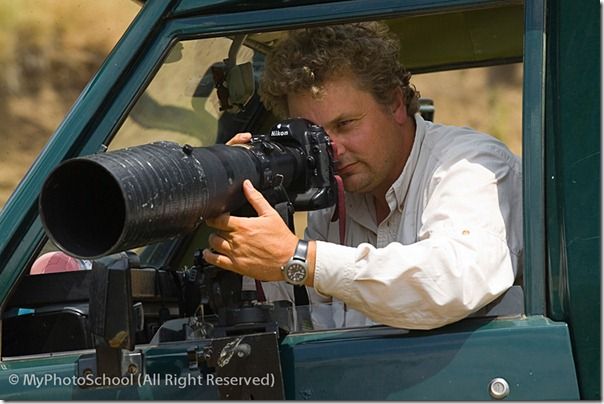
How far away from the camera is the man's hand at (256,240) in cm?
206

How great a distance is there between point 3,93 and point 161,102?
923cm

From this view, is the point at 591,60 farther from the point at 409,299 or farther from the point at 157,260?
the point at 157,260

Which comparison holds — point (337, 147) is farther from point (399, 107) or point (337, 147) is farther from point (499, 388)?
point (499, 388)

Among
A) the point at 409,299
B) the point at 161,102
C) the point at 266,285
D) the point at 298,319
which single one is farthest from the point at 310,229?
the point at 409,299

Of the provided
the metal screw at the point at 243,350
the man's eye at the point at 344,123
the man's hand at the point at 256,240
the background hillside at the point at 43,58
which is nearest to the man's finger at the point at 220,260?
the man's hand at the point at 256,240

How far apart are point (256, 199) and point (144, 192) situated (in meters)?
0.28

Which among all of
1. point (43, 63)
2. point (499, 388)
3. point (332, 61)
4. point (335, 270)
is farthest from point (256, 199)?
point (43, 63)

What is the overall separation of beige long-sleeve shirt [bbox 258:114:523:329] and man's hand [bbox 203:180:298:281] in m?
0.07

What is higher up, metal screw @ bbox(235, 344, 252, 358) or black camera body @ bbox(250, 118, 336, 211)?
black camera body @ bbox(250, 118, 336, 211)

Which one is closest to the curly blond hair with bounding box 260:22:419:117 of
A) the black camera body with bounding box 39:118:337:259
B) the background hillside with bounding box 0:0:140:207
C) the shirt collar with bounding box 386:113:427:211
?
the shirt collar with bounding box 386:113:427:211

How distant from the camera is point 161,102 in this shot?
2756 millimetres

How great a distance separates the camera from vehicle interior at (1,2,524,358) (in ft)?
7.21

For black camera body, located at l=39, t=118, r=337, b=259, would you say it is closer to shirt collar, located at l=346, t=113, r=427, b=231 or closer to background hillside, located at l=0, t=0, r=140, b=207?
shirt collar, located at l=346, t=113, r=427, b=231

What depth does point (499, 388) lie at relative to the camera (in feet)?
6.48
